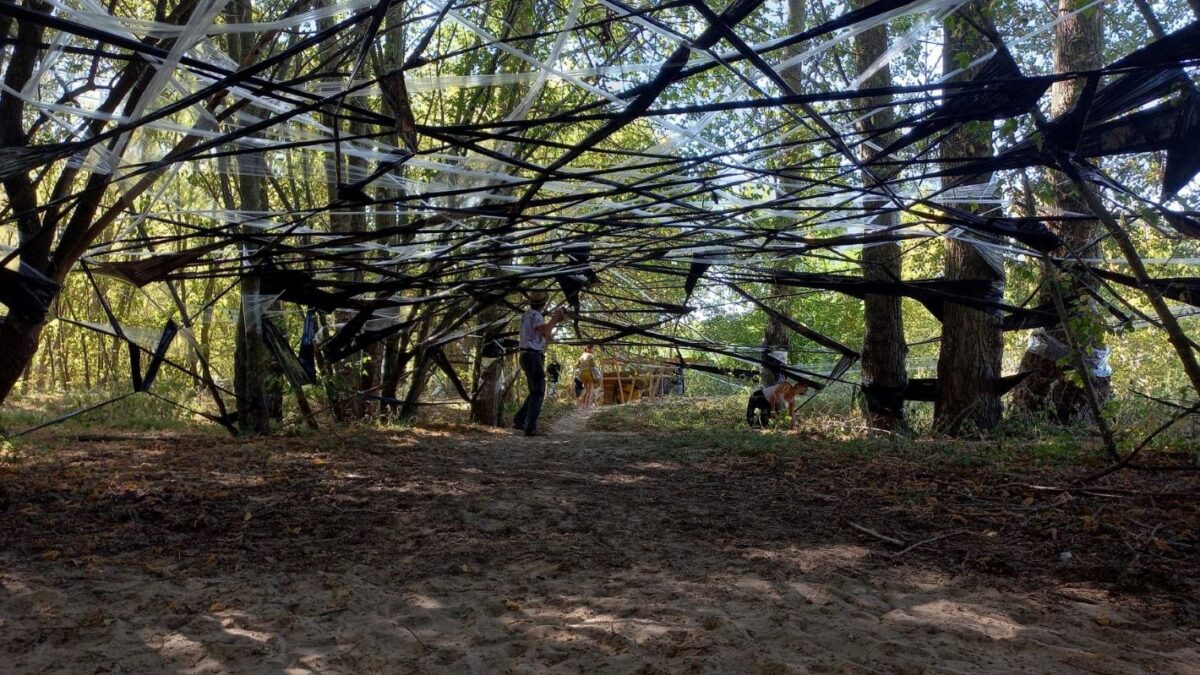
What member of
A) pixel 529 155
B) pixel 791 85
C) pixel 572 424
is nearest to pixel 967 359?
pixel 791 85

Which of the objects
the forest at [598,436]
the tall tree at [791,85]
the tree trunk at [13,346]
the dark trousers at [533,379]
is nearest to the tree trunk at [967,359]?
the forest at [598,436]

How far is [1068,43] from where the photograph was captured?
748 centimetres

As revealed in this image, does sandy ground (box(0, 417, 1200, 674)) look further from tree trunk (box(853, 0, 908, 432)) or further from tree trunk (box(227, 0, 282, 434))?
tree trunk (box(853, 0, 908, 432))

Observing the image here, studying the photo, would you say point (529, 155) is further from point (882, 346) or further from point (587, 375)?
point (587, 375)

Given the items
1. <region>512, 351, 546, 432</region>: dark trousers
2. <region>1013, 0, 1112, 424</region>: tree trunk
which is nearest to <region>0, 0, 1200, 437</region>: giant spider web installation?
<region>1013, 0, 1112, 424</region>: tree trunk

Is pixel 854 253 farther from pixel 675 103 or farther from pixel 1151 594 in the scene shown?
pixel 1151 594

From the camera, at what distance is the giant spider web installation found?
3.23 m

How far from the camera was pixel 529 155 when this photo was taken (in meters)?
9.55

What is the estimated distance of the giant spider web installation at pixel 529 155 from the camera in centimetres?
323

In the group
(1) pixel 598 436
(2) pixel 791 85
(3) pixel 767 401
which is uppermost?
(2) pixel 791 85

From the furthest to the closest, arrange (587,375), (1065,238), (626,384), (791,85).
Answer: (626,384) < (587,375) < (791,85) < (1065,238)

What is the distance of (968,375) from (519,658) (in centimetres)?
657

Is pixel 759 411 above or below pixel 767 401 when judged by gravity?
below

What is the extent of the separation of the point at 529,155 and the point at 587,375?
8.71m
